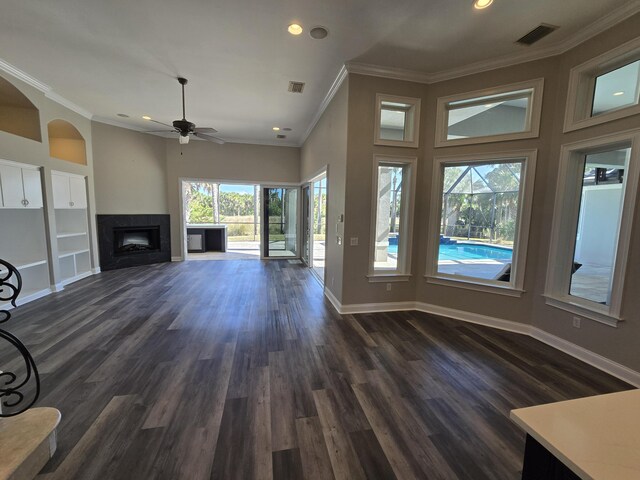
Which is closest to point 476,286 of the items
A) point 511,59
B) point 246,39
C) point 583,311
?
point 583,311

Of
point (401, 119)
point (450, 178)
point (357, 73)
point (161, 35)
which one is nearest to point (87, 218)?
point (161, 35)

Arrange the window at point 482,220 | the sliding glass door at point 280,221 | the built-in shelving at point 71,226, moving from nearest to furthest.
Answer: the window at point 482,220 → the built-in shelving at point 71,226 → the sliding glass door at point 280,221

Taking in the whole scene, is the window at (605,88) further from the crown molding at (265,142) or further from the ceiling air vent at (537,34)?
the crown molding at (265,142)

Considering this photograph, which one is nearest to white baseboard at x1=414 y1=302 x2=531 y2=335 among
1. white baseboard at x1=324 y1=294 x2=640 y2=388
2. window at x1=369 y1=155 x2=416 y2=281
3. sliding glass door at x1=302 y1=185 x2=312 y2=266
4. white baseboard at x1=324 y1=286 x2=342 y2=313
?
white baseboard at x1=324 y1=294 x2=640 y2=388

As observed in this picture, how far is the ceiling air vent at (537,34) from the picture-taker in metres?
2.78

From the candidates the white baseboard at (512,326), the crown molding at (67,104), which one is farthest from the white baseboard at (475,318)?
the crown molding at (67,104)

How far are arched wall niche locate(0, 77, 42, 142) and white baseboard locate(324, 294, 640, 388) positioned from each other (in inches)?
217

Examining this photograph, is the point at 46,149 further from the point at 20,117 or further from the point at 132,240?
the point at 132,240

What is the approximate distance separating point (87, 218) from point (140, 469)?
5990 mm

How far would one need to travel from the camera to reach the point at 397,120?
13.3ft

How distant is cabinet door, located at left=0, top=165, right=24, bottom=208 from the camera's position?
12.4 ft

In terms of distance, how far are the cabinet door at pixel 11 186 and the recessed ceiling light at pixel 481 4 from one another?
610cm

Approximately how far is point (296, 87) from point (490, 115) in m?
2.82

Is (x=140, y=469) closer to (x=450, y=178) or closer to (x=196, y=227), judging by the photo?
(x=450, y=178)
